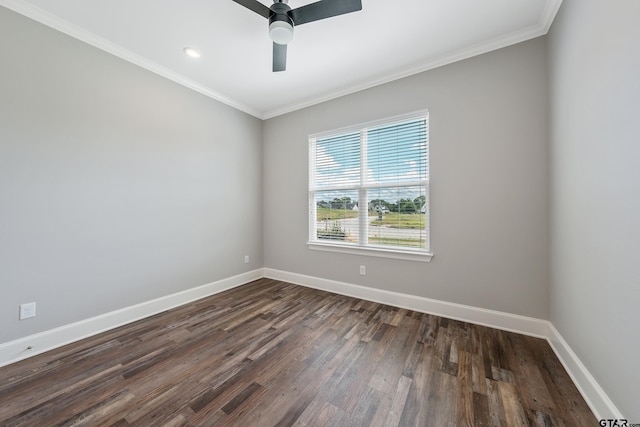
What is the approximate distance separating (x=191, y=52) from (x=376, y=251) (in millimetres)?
3146

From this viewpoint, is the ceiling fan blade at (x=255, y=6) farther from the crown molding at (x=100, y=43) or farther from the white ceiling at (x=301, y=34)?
the crown molding at (x=100, y=43)

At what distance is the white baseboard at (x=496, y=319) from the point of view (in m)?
1.35

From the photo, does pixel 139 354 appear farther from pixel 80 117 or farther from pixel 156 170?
pixel 80 117

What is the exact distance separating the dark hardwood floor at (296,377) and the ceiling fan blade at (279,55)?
2.63 m

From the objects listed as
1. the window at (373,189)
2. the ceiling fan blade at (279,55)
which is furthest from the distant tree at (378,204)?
the ceiling fan blade at (279,55)

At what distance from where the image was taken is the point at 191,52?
8.18 ft

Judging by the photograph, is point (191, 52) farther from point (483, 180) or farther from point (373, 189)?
point (483, 180)

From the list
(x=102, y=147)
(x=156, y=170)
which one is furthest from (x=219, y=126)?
(x=102, y=147)

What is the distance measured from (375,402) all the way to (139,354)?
76.6 inches

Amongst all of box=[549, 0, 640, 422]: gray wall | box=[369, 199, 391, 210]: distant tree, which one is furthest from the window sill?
box=[549, 0, 640, 422]: gray wall

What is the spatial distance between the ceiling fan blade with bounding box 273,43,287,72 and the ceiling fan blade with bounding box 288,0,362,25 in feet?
0.90

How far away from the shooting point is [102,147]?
7.64 ft

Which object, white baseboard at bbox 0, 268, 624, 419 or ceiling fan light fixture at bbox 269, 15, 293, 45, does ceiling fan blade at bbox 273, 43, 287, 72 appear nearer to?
ceiling fan light fixture at bbox 269, 15, 293, 45

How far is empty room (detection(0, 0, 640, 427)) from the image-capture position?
1369mm
